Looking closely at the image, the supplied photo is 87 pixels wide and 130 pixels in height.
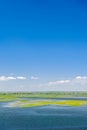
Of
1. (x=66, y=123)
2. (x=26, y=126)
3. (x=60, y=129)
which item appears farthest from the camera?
(x=66, y=123)

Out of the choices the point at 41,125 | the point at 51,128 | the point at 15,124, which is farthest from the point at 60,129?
the point at 15,124

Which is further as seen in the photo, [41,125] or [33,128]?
[41,125]

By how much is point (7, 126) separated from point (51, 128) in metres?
5.44

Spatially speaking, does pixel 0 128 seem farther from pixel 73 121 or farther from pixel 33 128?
pixel 73 121

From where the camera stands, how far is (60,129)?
113 ft

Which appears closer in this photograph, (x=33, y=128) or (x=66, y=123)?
(x=33, y=128)

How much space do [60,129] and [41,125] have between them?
4.24 metres

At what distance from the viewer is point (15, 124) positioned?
38.2 meters

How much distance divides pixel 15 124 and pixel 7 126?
193 centimetres

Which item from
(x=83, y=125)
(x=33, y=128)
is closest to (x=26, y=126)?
(x=33, y=128)

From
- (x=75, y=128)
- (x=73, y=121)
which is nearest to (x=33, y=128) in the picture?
(x=75, y=128)

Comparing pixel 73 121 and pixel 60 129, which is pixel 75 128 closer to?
pixel 60 129

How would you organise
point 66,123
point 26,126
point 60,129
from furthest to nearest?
point 66,123 → point 26,126 → point 60,129

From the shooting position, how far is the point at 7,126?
36406 millimetres
